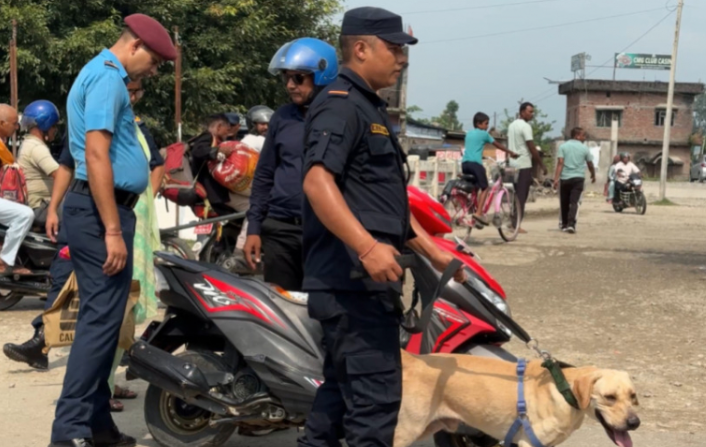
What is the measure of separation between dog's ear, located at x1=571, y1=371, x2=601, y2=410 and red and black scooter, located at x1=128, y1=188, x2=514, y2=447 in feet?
1.59

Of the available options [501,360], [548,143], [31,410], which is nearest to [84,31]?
[31,410]

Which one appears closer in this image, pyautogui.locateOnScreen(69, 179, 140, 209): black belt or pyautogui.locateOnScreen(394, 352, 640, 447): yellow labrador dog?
pyautogui.locateOnScreen(394, 352, 640, 447): yellow labrador dog

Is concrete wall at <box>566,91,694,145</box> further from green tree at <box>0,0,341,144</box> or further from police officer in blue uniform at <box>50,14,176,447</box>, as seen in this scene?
police officer in blue uniform at <box>50,14,176,447</box>

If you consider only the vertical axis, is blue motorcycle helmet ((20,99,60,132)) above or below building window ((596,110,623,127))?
below

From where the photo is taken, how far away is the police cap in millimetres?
3367

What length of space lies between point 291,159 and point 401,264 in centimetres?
182

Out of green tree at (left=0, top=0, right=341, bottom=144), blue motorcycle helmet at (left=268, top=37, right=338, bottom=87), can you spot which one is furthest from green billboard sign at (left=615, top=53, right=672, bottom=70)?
blue motorcycle helmet at (left=268, top=37, right=338, bottom=87)

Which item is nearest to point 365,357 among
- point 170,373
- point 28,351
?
point 170,373

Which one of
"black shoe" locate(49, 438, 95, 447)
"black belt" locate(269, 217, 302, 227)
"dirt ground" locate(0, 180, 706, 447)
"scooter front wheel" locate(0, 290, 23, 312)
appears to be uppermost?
"black belt" locate(269, 217, 302, 227)

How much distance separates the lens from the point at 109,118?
4.16 meters

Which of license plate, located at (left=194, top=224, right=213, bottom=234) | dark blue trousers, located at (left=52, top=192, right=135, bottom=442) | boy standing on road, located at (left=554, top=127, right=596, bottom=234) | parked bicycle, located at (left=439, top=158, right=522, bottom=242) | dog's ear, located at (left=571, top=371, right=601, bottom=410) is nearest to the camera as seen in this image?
dog's ear, located at (left=571, top=371, right=601, bottom=410)

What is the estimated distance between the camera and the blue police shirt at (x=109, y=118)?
13.7 ft

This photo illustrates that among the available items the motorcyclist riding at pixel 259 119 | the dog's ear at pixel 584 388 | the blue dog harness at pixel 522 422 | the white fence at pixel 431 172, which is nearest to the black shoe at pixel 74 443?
the blue dog harness at pixel 522 422

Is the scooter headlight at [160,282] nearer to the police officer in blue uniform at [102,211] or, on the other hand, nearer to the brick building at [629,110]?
the police officer in blue uniform at [102,211]
